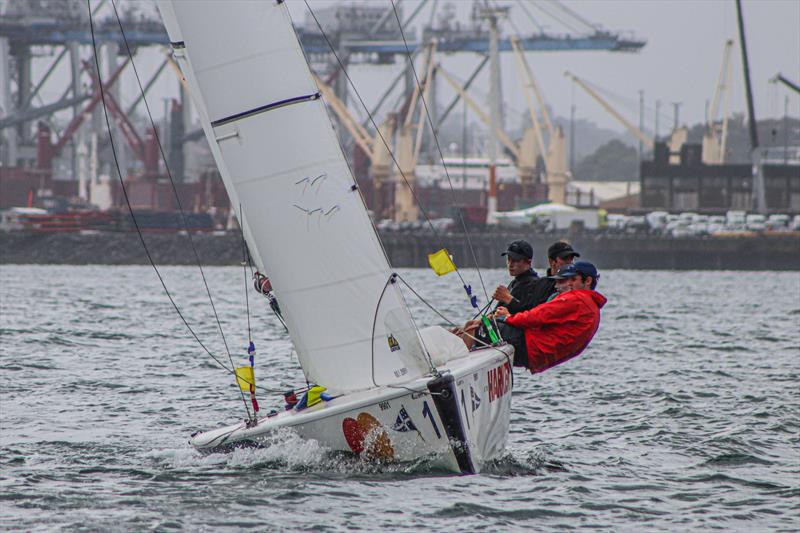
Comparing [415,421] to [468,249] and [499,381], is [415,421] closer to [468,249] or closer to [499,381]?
[499,381]

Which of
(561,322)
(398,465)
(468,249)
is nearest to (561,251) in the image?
(561,322)

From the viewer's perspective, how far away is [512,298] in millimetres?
A: 9297

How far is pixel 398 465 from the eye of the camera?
28.2ft

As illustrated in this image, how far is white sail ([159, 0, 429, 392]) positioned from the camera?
8.71 metres

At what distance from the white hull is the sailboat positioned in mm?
14

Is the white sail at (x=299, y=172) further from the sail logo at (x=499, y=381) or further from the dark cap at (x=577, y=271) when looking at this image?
the dark cap at (x=577, y=271)

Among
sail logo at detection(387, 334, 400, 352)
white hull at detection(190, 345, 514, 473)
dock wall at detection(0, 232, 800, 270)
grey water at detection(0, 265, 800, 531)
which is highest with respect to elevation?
sail logo at detection(387, 334, 400, 352)

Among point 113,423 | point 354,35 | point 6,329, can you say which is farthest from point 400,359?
point 354,35

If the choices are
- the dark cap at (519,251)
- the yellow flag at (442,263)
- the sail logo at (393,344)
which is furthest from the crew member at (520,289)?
the sail logo at (393,344)

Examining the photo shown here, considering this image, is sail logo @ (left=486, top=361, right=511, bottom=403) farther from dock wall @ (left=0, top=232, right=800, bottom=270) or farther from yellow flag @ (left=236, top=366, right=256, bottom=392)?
dock wall @ (left=0, top=232, right=800, bottom=270)

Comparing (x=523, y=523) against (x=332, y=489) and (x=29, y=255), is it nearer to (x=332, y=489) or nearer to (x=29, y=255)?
(x=332, y=489)

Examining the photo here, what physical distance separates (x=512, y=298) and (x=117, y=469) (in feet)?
10.5

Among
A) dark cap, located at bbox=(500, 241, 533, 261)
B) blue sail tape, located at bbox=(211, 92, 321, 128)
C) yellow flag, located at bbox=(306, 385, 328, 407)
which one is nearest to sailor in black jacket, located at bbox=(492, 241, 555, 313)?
dark cap, located at bbox=(500, 241, 533, 261)

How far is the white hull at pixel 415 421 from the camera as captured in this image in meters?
8.30
